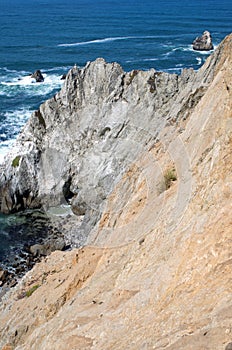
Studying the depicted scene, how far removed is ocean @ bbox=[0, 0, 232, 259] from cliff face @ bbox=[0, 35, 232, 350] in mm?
9527

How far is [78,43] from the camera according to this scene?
336ft

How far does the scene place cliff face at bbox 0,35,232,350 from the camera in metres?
12.7

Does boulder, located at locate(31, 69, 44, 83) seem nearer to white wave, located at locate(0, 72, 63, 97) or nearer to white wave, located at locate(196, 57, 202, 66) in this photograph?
white wave, located at locate(0, 72, 63, 97)

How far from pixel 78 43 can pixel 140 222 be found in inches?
3473

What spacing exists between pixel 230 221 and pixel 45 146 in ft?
112

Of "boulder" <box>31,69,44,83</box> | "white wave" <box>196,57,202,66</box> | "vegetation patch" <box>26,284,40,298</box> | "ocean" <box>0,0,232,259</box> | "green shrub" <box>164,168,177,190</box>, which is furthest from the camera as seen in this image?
"white wave" <box>196,57,202,66</box>

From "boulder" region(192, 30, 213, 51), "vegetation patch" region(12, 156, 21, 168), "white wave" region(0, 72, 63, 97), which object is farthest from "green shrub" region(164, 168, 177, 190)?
"boulder" region(192, 30, 213, 51)

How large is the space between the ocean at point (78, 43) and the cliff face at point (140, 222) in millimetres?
9527

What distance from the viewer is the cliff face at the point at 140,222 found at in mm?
12688

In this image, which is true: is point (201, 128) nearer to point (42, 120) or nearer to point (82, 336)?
point (82, 336)

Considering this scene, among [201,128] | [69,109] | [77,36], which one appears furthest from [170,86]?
[77,36]

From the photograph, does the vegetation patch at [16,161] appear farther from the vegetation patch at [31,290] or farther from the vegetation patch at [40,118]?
the vegetation patch at [31,290]

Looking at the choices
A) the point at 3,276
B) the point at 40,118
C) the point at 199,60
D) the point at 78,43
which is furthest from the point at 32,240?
the point at 78,43

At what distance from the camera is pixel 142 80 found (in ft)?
139
